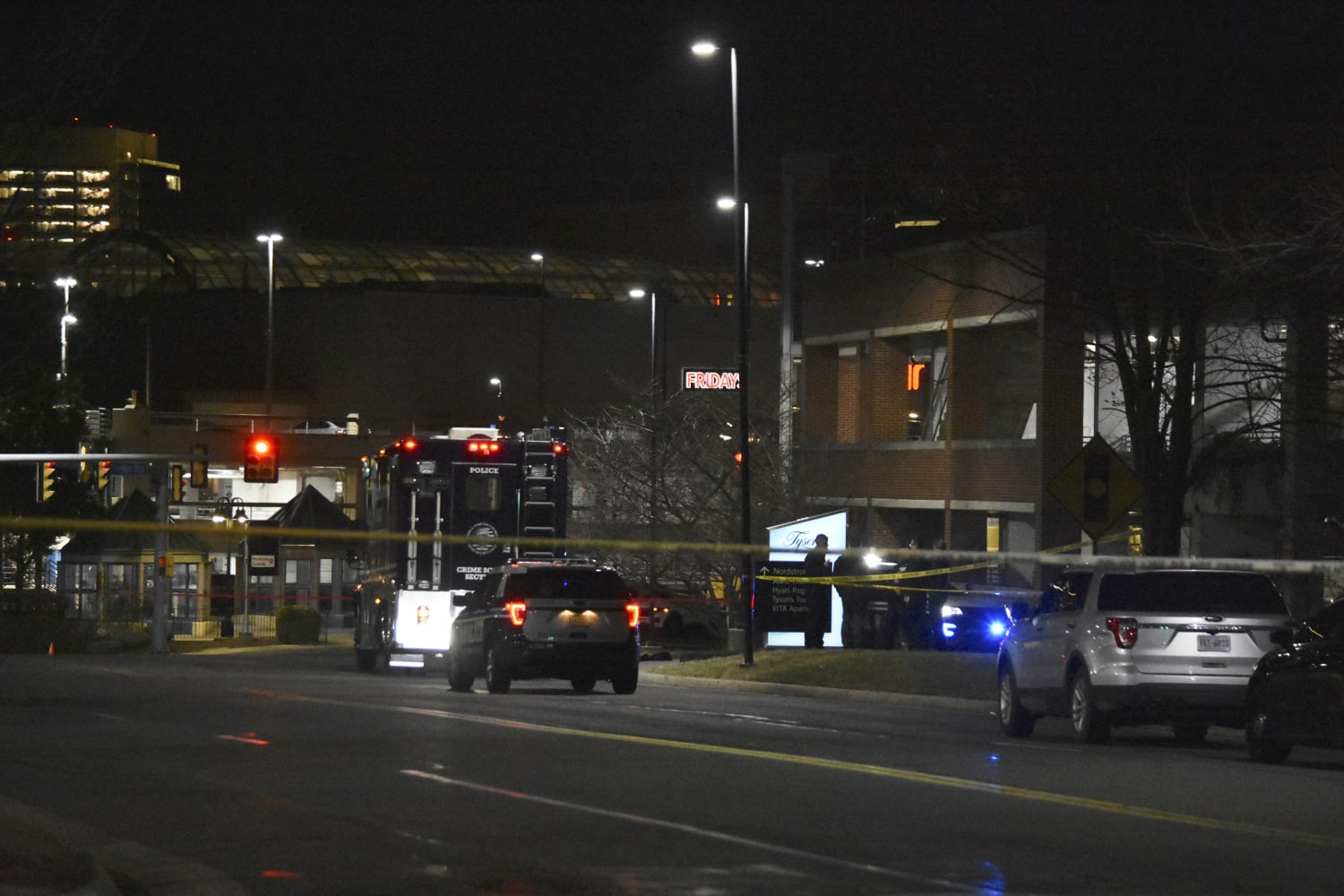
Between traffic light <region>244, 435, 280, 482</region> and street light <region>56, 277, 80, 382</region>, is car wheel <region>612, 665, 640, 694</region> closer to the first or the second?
street light <region>56, 277, 80, 382</region>

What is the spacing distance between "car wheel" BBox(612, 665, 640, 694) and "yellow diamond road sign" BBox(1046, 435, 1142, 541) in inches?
259

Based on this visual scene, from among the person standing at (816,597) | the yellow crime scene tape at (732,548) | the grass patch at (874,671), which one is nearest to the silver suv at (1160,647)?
the yellow crime scene tape at (732,548)

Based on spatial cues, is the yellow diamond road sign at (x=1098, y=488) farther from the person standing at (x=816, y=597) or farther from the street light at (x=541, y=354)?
the street light at (x=541, y=354)

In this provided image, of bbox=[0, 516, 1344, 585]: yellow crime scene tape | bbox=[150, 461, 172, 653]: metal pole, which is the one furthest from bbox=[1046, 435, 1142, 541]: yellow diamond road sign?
bbox=[150, 461, 172, 653]: metal pole

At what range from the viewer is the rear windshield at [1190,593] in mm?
18078

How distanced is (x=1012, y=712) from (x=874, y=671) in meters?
7.57

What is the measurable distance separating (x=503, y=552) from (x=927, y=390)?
14.0m

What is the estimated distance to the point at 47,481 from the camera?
57656mm

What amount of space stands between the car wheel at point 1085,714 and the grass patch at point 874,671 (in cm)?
599

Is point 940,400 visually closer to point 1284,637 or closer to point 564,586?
point 564,586

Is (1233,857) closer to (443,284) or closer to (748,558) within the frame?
(748,558)

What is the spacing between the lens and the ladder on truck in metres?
32.0

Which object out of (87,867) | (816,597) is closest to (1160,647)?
(87,867)

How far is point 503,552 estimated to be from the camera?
32000mm
